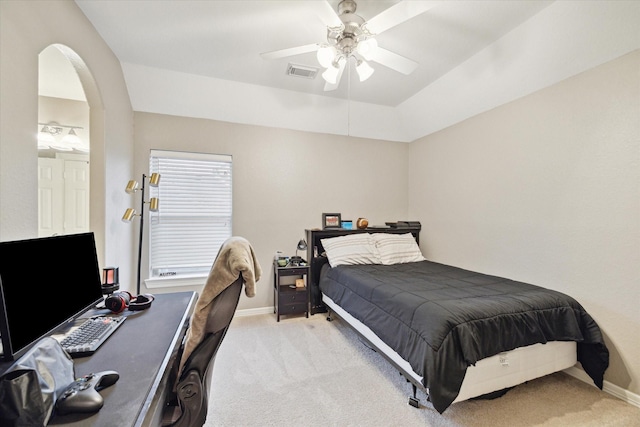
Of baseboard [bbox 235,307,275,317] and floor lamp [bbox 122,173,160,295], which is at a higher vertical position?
floor lamp [bbox 122,173,160,295]

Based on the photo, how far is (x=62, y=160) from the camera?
303 cm

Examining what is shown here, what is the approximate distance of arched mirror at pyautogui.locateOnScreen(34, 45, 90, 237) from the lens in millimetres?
2885

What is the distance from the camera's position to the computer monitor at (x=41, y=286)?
0.88 m

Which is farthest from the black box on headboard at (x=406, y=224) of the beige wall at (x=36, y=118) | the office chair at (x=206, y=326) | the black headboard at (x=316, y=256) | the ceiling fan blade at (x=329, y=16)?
the beige wall at (x=36, y=118)

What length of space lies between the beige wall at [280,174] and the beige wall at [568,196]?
121 cm

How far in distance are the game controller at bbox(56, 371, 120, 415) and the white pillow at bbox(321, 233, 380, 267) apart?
2.55 metres

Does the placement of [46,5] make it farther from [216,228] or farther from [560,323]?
[560,323]

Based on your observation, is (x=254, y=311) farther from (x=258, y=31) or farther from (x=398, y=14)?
(x=398, y=14)

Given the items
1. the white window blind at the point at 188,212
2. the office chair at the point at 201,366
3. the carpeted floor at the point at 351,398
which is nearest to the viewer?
the office chair at the point at 201,366

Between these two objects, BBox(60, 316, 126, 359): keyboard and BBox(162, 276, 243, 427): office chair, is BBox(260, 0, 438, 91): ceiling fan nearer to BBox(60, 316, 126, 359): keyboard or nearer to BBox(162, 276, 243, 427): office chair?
BBox(162, 276, 243, 427): office chair

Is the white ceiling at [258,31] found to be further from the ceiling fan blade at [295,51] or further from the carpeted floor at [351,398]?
the carpeted floor at [351,398]

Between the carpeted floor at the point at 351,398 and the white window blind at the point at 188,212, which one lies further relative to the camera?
the white window blind at the point at 188,212

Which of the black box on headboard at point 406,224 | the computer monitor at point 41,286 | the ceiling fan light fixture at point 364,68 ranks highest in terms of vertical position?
the ceiling fan light fixture at point 364,68

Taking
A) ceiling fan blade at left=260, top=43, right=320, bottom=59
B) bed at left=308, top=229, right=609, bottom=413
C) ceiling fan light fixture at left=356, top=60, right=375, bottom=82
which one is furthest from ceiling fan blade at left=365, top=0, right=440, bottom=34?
bed at left=308, top=229, right=609, bottom=413
